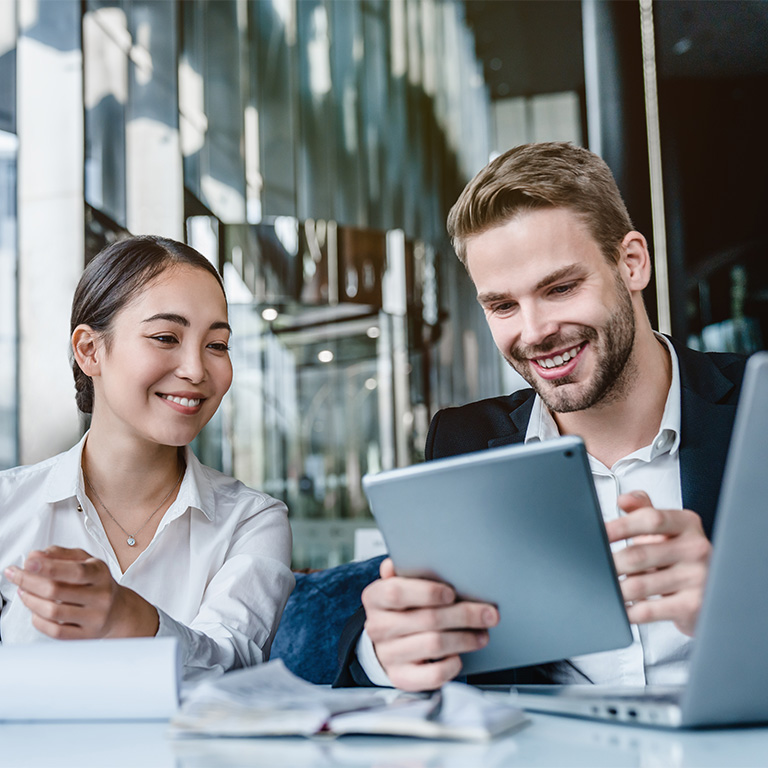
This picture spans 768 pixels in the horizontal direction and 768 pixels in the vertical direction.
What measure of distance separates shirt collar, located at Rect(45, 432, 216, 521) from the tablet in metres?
0.84

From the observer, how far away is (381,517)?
0.91 m

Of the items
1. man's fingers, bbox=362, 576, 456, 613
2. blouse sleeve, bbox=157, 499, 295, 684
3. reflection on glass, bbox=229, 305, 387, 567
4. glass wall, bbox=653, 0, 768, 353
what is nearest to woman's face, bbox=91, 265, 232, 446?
blouse sleeve, bbox=157, 499, 295, 684

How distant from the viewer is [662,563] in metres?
0.91

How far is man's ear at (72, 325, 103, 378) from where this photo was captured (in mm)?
1775

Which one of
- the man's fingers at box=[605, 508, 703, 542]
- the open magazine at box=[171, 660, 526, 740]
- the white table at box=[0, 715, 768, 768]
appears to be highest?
the man's fingers at box=[605, 508, 703, 542]

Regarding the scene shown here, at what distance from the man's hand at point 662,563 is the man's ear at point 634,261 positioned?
0.88 meters

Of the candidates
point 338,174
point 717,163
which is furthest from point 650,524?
point 338,174

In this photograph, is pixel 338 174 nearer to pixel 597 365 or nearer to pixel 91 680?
pixel 597 365

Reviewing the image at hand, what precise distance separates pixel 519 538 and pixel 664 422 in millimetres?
794

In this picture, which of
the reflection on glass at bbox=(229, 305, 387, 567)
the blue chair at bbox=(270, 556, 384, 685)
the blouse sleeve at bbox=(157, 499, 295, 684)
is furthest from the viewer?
the reflection on glass at bbox=(229, 305, 387, 567)

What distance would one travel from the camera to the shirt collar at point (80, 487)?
65.7 inches

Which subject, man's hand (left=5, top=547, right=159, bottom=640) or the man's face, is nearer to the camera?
man's hand (left=5, top=547, right=159, bottom=640)

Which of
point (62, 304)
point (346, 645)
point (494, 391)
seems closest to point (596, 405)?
point (346, 645)

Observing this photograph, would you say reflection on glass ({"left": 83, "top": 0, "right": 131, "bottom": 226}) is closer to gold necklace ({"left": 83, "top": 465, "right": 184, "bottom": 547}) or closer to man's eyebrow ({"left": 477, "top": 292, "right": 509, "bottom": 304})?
gold necklace ({"left": 83, "top": 465, "right": 184, "bottom": 547})
